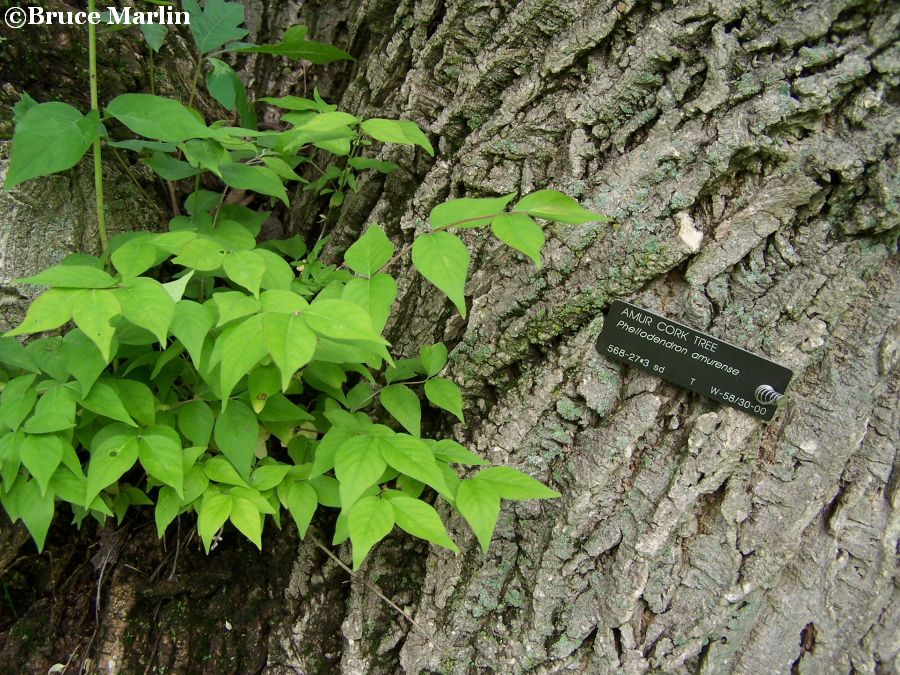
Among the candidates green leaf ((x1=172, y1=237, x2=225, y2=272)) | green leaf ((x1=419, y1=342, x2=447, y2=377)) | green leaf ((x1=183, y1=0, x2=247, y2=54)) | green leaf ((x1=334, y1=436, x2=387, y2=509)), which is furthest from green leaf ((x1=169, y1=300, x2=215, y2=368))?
green leaf ((x1=183, y1=0, x2=247, y2=54))

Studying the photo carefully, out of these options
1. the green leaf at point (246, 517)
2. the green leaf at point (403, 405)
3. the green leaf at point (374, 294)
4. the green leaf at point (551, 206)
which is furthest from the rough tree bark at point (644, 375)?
the green leaf at point (246, 517)

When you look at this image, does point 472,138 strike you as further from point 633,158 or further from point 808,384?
point 808,384

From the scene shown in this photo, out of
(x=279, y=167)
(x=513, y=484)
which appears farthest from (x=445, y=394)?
(x=279, y=167)

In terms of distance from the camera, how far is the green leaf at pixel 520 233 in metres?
1.13

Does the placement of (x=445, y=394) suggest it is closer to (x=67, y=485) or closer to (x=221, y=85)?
(x=67, y=485)

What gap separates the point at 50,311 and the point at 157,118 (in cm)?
50

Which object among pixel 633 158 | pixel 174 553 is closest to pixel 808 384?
pixel 633 158

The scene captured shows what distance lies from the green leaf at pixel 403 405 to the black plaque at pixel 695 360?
1.63ft

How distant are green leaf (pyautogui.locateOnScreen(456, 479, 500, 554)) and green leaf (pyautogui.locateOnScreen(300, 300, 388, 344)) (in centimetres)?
44

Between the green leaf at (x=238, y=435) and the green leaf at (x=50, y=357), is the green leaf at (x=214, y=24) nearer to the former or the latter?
the green leaf at (x=50, y=357)

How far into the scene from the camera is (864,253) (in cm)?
134

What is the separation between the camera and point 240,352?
104cm

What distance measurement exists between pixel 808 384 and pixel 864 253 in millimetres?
315

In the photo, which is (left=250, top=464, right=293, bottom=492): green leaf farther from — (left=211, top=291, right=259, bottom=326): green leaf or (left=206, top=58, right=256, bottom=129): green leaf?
(left=206, top=58, right=256, bottom=129): green leaf
